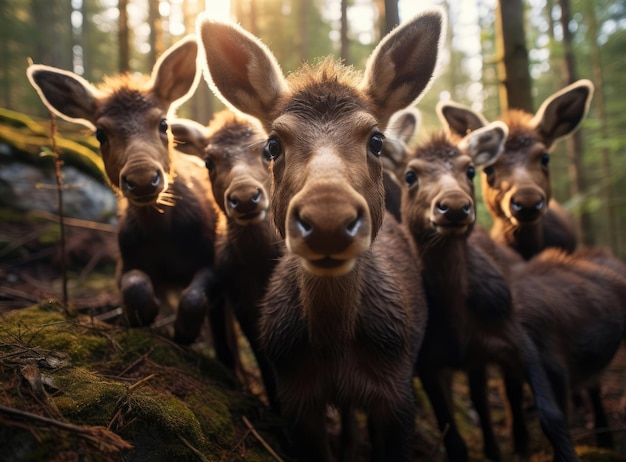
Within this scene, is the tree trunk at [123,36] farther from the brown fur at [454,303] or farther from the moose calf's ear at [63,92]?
the brown fur at [454,303]

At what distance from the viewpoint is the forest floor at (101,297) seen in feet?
19.3

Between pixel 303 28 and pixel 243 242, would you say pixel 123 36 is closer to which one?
pixel 243 242

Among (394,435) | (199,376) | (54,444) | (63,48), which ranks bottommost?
(394,435)

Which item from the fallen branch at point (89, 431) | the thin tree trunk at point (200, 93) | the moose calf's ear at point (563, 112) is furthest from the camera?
the thin tree trunk at point (200, 93)

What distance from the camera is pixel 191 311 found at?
4773mm

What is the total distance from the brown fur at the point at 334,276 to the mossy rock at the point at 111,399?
2.16 feet

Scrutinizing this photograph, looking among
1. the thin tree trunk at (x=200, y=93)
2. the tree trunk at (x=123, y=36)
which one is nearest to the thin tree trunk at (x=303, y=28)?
the thin tree trunk at (x=200, y=93)

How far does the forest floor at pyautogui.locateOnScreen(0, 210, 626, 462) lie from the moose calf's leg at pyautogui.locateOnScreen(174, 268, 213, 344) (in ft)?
2.14

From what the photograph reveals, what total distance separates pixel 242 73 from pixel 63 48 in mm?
31370

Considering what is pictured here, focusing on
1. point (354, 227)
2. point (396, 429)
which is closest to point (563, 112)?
point (396, 429)

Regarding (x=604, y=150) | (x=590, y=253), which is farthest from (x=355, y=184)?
(x=604, y=150)

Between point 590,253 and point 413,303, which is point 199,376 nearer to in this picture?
point 413,303

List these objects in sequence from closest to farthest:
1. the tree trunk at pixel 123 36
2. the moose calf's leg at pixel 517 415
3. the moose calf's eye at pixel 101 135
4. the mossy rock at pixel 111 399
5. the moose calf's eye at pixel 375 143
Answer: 1. the mossy rock at pixel 111 399
2. the moose calf's eye at pixel 375 143
3. the moose calf's eye at pixel 101 135
4. the moose calf's leg at pixel 517 415
5. the tree trunk at pixel 123 36

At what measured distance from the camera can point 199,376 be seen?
457 centimetres
